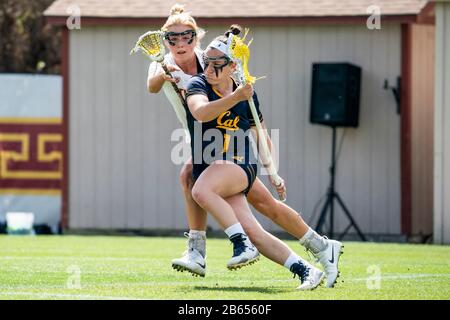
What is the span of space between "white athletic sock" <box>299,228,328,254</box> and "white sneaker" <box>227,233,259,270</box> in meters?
0.60

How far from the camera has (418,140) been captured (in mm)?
19391

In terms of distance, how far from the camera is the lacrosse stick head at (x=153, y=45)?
31.9ft

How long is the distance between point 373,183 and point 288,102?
5.90ft

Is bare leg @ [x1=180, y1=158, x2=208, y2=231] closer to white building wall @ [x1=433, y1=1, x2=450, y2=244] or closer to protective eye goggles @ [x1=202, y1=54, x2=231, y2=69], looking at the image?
protective eye goggles @ [x1=202, y1=54, x2=231, y2=69]

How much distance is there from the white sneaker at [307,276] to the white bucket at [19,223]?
1173 centimetres

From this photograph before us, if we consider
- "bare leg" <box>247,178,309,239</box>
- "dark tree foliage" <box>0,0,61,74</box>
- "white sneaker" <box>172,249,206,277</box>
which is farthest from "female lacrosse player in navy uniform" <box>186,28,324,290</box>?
"dark tree foliage" <box>0,0,61,74</box>

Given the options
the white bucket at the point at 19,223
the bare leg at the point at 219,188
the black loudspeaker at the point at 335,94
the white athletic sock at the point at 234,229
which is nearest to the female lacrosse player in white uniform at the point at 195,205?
the bare leg at the point at 219,188

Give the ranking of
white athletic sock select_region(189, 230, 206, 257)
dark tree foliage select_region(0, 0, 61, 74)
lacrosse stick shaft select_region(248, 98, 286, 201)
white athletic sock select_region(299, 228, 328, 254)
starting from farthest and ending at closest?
dark tree foliage select_region(0, 0, 61, 74) < white athletic sock select_region(189, 230, 206, 257) < white athletic sock select_region(299, 228, 328, 254) < lacrosse stick shaft select_region(248, 98, 286, 201)

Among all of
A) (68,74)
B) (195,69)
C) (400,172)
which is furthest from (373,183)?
(195,69)

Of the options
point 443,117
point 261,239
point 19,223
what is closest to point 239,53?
point 261,239

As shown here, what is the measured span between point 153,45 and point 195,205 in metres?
1.28

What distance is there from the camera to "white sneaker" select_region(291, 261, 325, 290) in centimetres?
883

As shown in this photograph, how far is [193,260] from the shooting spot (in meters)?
9.46

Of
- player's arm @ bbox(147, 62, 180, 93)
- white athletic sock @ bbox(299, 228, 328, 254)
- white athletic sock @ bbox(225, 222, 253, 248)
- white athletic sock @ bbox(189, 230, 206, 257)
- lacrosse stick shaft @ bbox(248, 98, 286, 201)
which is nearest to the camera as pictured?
white athletic sock @ bbox(225, 222, 253, 248)
